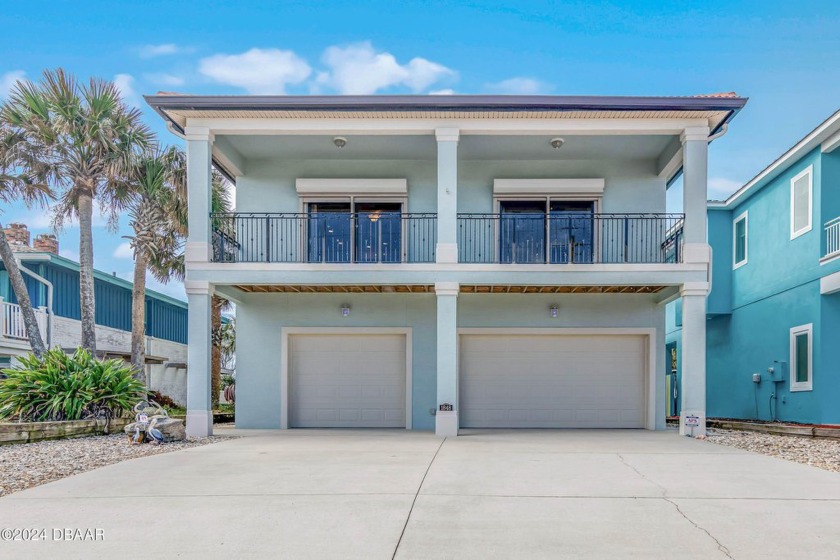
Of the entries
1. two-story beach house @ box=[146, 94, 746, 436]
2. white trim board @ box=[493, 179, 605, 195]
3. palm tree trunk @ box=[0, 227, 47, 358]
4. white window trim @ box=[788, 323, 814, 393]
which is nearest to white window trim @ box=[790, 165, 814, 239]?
white window trim @ box=[788, 323, 814, 393]

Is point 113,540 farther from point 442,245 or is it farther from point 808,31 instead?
point 808,31

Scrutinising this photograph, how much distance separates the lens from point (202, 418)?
12.3m

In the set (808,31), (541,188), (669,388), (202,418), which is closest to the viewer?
(202,418)

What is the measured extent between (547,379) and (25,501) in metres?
10.3

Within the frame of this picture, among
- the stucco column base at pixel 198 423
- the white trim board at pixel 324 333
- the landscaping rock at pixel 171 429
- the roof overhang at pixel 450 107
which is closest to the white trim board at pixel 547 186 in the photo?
the roof overhang at pixel 450 107

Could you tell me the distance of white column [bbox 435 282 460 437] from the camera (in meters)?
12.4

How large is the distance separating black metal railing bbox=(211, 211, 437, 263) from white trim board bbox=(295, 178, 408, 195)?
0.50m

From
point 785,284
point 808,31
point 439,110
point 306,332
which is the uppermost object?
point 808,31

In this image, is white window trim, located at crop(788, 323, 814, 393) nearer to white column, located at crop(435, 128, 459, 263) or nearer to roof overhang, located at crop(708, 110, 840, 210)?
roof overhang, located at crop(708, 110, 840, 210)

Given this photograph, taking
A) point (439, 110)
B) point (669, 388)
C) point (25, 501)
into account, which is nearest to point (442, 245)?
point (439, 110)

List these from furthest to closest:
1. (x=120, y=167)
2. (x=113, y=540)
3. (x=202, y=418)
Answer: (x=120, y=167)
(x=202, y=418)
(x=113, y=540)

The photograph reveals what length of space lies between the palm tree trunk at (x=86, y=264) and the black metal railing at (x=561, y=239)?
28.3 ft

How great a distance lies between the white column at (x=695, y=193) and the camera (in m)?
12.5

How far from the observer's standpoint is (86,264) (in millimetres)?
16016
